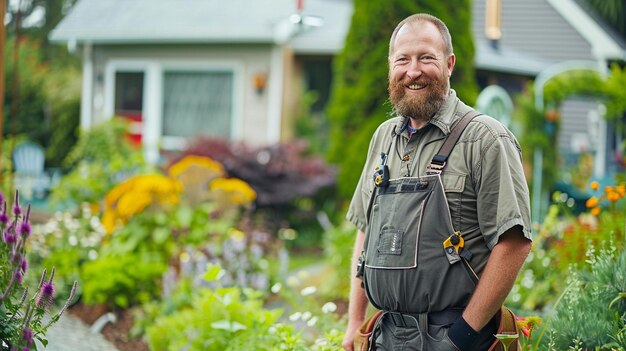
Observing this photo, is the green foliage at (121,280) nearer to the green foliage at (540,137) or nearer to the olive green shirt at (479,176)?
the olive green shirt at (479,176)

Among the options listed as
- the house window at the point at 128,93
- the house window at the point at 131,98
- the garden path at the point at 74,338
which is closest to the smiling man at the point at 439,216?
the garden path at the point at 74,338

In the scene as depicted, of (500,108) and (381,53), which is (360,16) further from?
(500,108)

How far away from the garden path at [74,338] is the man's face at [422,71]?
3.92 metres

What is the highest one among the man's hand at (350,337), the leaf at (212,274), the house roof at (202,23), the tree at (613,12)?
the tree at (613,12)

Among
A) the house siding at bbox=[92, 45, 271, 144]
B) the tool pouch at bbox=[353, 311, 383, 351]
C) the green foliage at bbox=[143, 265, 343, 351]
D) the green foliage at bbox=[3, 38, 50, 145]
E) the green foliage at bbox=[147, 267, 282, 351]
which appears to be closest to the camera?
the tool pouch at bbox=[353, 311, 383, 351]

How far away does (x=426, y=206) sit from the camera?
2938mm

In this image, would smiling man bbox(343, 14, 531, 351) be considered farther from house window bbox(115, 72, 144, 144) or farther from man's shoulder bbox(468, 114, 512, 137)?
house window bbox(115, 72, 144, 144)

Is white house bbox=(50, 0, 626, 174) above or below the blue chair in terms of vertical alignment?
above

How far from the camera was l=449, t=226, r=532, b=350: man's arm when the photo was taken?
2.83m

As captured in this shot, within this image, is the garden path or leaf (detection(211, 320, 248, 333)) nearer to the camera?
leaf (detection(211, 320, 248, 333))

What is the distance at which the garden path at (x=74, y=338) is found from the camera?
20.4ft

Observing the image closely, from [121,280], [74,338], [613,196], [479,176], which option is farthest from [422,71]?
[121,280]

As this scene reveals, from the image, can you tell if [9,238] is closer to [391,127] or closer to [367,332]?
[367,332]

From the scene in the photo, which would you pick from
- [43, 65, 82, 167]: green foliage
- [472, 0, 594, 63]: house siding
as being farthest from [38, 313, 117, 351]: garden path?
[472, 0, 594, 63]: house siding
